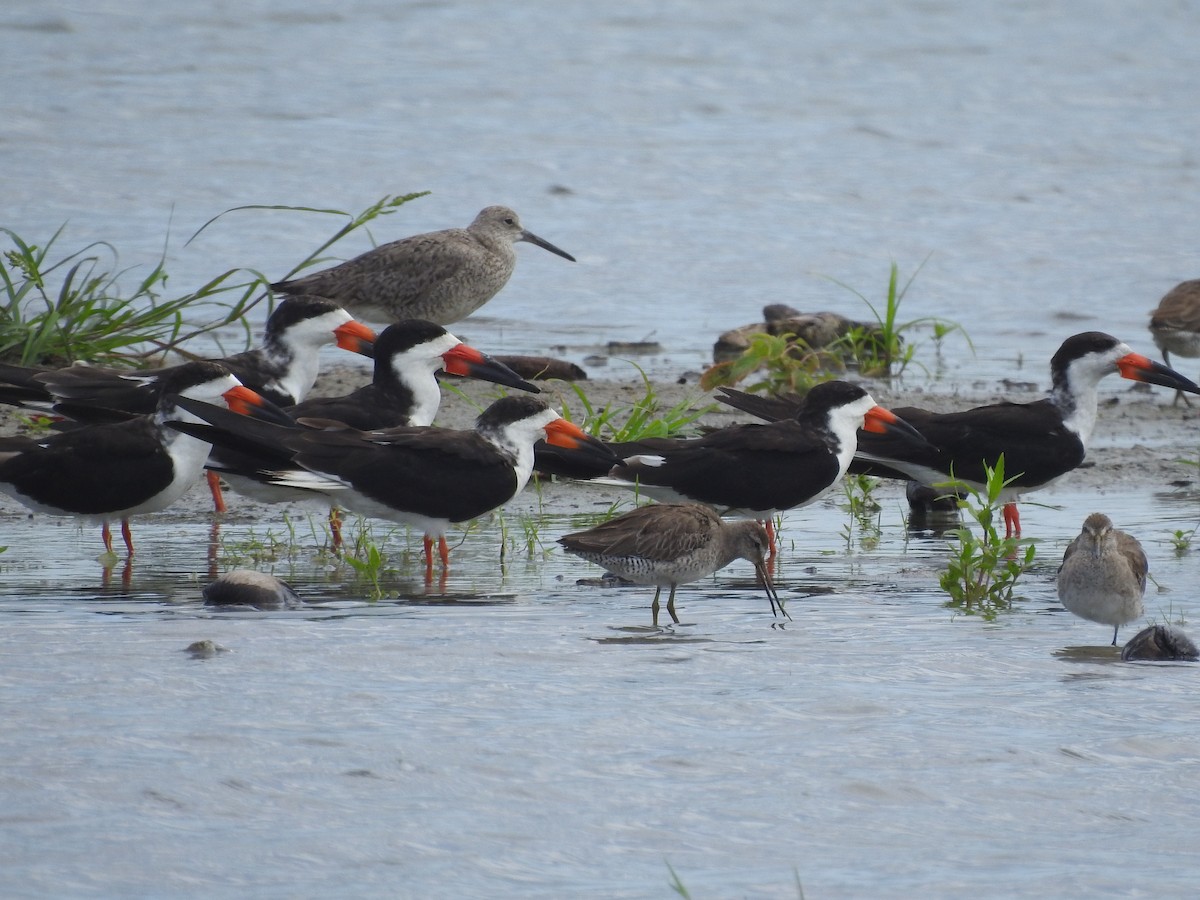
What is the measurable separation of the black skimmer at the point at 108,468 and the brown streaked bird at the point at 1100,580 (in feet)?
11.2

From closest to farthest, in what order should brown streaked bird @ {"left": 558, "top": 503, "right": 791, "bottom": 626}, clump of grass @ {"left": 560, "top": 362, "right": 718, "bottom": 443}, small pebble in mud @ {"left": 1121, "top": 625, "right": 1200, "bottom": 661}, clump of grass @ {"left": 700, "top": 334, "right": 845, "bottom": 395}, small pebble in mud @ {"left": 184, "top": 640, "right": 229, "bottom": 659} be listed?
small pebble in mud @ {"left": 184, "top": 640, "right": 229, "bottom": 659}, small pebble in mud @ {"left": 1121, "top": 625, "right": 1200, "bottom": 661}, brown streaked bird @ {"left": 558, "top": 503, "right": 791, "bottom": 626}, clump of grass @ {"left": 560, "top": 362, "right": 718, "bottom": 443}, clump of grass @ {"left": 700, "top": 334, "right": 845, "bottom": 395}

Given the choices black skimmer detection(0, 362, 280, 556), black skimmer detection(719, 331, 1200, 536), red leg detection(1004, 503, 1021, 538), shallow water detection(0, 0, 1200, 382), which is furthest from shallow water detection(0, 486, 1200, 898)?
shallow water detection(0, 0, 1200, 382)

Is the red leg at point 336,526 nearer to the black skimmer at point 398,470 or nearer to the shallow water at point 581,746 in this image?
the black skimmer at point 398,470

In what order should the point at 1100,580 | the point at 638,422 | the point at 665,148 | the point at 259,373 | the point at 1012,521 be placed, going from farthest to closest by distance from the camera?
the point at 665,148, the point at 259,373, the point at 638,422, the point at 1012,521, the point at 1100,580

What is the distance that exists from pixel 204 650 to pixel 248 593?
793 millimetres

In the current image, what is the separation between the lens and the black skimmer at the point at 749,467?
7887 mm

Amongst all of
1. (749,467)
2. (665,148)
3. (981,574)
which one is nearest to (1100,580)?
(981,574)

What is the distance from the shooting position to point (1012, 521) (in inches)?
336

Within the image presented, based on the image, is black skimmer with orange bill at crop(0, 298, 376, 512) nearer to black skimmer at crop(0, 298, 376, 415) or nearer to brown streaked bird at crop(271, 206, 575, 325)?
black skimmer at crop(0, 298, 376, 415)

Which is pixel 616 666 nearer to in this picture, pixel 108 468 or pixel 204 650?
pixel 204 650

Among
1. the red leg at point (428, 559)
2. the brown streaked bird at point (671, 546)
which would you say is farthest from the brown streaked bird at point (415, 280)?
the brown streaked bird at point (671, 546)

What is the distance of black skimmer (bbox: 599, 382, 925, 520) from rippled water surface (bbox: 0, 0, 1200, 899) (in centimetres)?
32

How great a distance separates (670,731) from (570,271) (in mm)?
10706

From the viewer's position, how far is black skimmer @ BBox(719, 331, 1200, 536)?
846 centimetres
